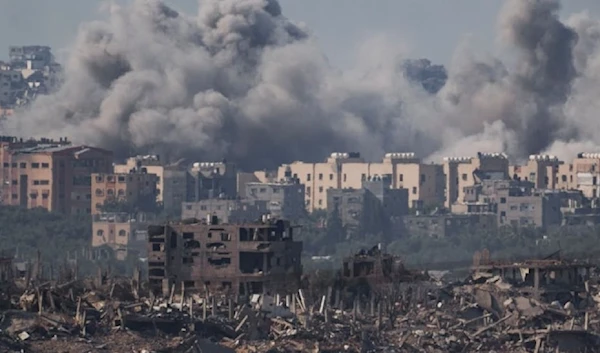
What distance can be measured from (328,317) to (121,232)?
36.9 metres

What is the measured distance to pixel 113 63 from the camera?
101938mm

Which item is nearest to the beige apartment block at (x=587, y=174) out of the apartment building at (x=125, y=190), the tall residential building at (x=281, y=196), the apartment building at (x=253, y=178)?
the tall residential building at (x=281, y=196)

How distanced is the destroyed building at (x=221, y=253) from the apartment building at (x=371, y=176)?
39111 mm

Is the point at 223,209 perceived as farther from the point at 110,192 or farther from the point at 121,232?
the point at 110,192

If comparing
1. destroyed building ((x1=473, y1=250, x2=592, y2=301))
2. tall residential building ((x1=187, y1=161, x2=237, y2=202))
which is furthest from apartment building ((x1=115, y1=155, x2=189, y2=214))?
destroyed building ((x1=473, y1=250, x2=592, y2=301))

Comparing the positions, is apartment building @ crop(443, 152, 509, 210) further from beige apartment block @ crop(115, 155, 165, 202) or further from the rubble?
the rubble

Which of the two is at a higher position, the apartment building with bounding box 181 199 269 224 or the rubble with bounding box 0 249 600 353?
the apartment building with bounding box 181 199 269 224

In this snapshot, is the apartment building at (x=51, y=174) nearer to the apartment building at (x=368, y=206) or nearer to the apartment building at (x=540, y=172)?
the apartment building at (x=368, y=206)

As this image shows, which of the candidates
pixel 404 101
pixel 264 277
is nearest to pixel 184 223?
pixel 264 277

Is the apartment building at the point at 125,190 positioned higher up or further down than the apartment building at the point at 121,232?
higher up

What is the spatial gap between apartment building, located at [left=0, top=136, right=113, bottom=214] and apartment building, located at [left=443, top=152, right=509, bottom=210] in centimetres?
1050

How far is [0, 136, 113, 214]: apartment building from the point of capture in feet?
289

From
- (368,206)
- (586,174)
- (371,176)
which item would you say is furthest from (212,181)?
(586,174)

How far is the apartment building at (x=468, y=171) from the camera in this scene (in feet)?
307
